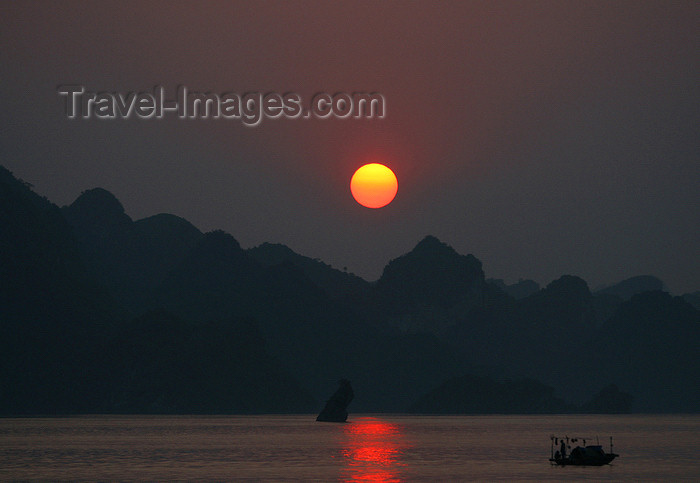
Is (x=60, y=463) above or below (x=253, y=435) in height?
below

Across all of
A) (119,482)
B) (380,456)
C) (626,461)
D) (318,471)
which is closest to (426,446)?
(380,456)

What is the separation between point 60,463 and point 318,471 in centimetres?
2987

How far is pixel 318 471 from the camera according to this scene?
106 metres

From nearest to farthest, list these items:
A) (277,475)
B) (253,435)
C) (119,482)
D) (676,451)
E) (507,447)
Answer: (119,482) → (277,475) → (676,451) → (507,447) → (253,435)

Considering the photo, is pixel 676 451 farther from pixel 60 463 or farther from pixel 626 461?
pixel 60 463

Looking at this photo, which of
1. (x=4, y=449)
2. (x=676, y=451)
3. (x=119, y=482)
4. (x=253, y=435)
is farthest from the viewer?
(x=253, y=435)

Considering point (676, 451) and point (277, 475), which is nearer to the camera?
point (277, 475)

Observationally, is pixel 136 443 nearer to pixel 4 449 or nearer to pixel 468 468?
pixel 4 449

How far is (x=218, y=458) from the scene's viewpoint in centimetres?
12462

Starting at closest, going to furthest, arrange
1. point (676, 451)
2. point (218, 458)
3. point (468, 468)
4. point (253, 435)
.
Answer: point (468, 468) → point (218, 458) → point (676, 451) → point (253, 435)

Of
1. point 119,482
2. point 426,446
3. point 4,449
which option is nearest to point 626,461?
point 426,446

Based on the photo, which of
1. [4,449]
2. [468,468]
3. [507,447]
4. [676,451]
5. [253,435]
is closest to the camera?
[468,468]

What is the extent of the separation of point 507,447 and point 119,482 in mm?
76650

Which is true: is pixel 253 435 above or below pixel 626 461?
above
